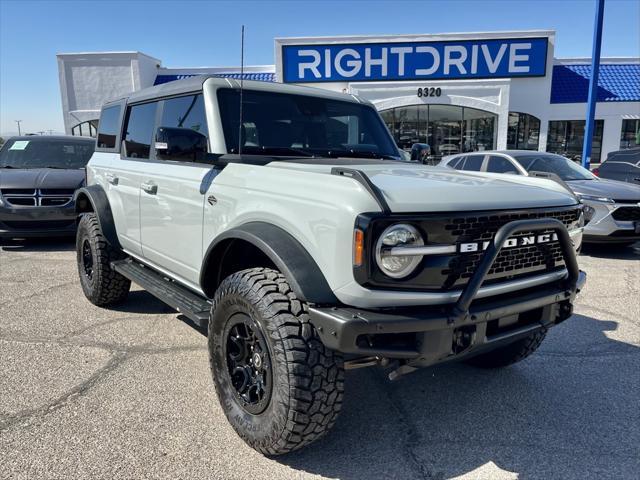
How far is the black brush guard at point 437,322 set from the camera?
2.06 m

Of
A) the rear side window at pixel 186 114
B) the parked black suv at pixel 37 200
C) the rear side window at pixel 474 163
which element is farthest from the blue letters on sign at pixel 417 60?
the rear side window at pixel 186 114

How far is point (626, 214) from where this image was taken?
7348mm

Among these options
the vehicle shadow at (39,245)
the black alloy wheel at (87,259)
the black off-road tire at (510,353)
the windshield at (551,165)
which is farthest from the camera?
the windshield at (551,165)

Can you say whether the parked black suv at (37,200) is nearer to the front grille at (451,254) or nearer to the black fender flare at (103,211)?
the black fender flare at (103,211)

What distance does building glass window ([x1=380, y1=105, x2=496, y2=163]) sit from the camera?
19906 millimetres

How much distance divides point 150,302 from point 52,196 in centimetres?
375

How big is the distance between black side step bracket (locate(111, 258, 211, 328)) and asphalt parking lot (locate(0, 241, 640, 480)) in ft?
1.74

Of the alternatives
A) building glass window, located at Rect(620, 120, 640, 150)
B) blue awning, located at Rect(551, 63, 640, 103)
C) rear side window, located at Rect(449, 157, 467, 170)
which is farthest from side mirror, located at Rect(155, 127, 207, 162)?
building glass window, located at Rect(620, 120, 640, 150)

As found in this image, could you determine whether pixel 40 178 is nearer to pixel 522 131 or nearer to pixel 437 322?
pixel 437 322

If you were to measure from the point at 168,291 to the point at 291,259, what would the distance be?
1707 millimetres

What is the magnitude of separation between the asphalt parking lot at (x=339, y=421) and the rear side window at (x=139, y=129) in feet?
5.19

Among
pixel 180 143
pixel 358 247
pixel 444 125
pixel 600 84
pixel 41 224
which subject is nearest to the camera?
pixel 358 247

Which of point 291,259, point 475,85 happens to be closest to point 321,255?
point 291,259

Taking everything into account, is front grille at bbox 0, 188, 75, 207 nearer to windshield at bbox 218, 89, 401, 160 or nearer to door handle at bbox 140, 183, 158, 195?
door handle at bbox 140, 183, 158, 195
